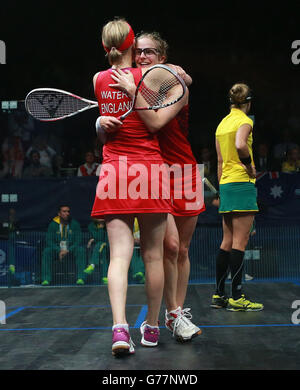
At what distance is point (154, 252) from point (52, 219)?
10.7 feet

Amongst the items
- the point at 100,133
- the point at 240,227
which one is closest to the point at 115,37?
the point at 100,133

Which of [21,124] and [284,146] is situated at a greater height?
[21,124]

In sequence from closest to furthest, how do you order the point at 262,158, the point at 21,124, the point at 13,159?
the point at 21,124 → the point at 13,159 → the point at 262,158

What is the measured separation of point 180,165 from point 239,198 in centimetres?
84

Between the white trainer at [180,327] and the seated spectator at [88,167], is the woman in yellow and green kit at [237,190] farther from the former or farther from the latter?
the seated spectator at [88,167]

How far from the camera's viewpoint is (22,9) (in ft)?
23.1

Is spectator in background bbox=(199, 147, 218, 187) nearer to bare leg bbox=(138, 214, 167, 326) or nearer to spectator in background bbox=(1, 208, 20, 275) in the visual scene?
spectator in background bbox=(1, 208, 20, 275)

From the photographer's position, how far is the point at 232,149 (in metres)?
3.06

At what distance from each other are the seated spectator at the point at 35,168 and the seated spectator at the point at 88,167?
0.38 meters

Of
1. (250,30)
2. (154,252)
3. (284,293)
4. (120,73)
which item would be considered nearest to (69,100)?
(120,73)

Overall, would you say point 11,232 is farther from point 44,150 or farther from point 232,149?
point 232,149

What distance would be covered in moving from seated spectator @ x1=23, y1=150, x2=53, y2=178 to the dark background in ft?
6.16

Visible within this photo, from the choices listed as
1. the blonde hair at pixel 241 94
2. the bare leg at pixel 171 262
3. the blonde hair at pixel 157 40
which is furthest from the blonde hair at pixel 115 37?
the blonde hair at pixel 241 94

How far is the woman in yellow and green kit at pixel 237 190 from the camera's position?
2.96m
